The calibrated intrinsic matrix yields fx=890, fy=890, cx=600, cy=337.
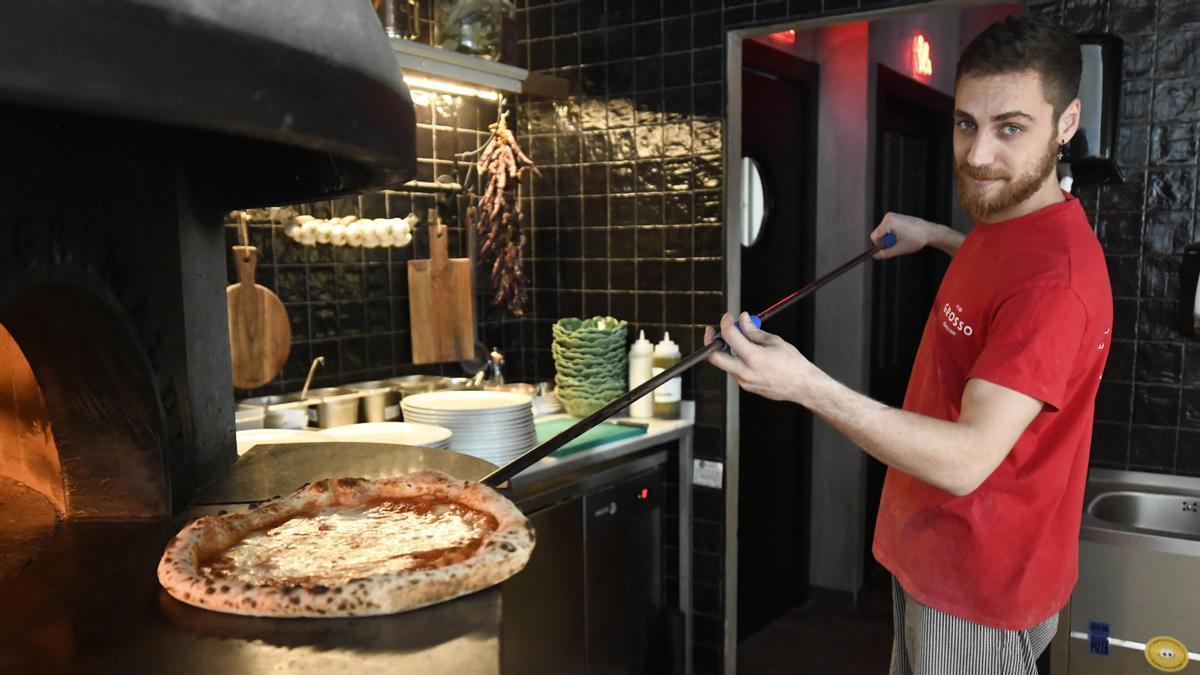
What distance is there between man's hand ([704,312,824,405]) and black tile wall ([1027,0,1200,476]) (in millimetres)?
1358

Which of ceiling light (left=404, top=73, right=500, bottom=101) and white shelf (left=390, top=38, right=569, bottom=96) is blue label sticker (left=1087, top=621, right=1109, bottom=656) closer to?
white shelf (left=390, top=38, right=569, bottom=96)

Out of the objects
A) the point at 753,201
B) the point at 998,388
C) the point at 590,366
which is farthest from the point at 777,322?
the point at 998,388

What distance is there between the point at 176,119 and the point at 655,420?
7.99 feet

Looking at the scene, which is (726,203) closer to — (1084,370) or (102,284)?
(1084,370)

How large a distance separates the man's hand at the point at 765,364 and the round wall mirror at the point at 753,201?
207 centimetres

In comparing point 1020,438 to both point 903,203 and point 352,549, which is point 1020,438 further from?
point 903,203

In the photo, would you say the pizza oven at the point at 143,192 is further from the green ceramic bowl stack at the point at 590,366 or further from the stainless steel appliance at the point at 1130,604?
the stainless steel appliance at the point at 1130,604

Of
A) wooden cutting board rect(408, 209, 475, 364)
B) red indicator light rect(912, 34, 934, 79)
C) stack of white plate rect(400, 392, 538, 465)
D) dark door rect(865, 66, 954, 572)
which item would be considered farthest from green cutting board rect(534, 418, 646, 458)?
red indicator light rect(912, 34, 934, 79)

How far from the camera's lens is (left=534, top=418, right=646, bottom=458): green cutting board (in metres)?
2.45

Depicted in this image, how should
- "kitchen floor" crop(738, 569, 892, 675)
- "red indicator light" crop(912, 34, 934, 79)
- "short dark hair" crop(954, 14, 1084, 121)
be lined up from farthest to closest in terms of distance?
"red indicator light" crop(912, 34, 934, 79) < "kitchen floor" crop(738, 569, 892, 675) < "short dark hair" crop(954, 14, 1084, 121)

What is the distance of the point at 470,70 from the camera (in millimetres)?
2619

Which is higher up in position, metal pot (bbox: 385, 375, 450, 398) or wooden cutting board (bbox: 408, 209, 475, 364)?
wooden cutting board (bbox: 408, 209, 475, 364)

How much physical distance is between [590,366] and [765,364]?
1.59m

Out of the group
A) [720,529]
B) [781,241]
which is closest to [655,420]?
[720,529]
